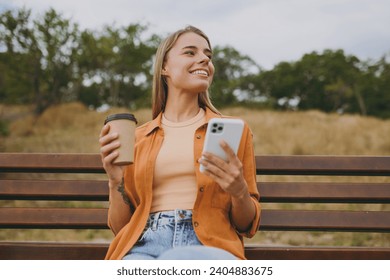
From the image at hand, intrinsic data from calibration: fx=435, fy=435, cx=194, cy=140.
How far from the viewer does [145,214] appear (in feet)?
6.21

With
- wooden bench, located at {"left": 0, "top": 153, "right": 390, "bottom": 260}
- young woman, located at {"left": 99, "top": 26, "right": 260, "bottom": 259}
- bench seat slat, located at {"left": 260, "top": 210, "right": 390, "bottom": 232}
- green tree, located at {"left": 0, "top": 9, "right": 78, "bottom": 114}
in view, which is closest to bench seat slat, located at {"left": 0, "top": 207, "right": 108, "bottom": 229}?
wooden bench, located at {"left": 0, "top": 153, "right": 390, "bottom": 260}

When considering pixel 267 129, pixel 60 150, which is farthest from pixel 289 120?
pixel 60 150

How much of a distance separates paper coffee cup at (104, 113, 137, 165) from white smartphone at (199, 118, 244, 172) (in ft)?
1.00

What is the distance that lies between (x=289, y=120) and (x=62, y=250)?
1366 centimetres

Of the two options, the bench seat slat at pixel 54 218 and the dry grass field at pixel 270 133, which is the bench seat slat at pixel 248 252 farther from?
the dry grass field at pixel 270 133

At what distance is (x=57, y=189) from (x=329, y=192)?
152 centimetres

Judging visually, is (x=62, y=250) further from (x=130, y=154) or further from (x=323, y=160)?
(x=323, y=160)

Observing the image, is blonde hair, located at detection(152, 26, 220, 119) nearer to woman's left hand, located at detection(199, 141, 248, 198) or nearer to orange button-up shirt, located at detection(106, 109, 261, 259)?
orange button-up shirt, located at detection(106, 109, 261, 259)

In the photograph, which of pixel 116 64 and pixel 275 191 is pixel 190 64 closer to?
pixel 275 191

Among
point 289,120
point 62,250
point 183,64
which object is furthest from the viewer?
point 289,120

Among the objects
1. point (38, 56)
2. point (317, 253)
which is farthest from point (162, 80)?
point (38, 56)

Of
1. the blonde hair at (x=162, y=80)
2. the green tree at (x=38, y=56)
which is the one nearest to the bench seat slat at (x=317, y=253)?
the blonde hair at (x=162, y=80)

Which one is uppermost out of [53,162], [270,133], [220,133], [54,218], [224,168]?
[220,133]

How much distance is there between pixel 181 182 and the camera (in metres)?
1.92
